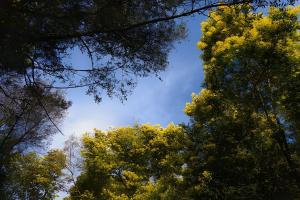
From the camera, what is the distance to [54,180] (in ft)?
114

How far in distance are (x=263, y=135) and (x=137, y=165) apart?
13080mm

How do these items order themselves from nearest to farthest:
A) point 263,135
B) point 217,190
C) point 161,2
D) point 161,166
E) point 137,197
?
1. point 161,2
2. point 263,135
3. point 217,190
4. point 137,197
5. point 161,166

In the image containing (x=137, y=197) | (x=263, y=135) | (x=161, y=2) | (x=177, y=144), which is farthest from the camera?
(x=137, y=197)

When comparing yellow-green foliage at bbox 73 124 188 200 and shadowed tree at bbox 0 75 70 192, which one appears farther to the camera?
yellow-green foliage at bbox 73 124 188 200

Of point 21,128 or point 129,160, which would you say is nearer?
point 21,128

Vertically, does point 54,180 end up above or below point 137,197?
above

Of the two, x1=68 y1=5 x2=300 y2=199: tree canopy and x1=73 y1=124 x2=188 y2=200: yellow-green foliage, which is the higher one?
x1=73 y1=124 x2=188 y2=200: yellow-green foliage

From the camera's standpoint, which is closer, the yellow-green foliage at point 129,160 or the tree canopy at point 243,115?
the tree canopy at point 243,115

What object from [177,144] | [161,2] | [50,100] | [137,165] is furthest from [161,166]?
[161,2]

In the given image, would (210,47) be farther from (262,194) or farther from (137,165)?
(137,165)

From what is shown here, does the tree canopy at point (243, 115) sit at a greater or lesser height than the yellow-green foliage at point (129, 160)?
lesser

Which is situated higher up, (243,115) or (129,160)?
(129,160)

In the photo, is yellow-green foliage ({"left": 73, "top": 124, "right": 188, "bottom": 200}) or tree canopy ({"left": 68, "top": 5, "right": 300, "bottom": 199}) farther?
yellow-green foliage ({"left": 73, "top": 124, "right": 188, "bottom": 200})

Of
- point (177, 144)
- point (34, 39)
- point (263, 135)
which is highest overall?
point (177, 144)
